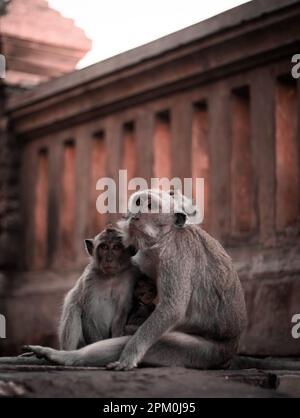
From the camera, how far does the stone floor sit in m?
4.35

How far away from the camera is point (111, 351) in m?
5.09

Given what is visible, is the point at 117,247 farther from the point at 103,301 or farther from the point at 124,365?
the point at 124,365

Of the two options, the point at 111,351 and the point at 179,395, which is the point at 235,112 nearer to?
the point at 111,351

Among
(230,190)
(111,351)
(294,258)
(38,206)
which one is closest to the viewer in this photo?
(111,351)

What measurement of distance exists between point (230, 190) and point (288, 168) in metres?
0.62

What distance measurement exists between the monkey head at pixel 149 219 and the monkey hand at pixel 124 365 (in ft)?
2.01

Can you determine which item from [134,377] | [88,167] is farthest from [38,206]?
[134,377]

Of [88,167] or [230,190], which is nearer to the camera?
[230,190]

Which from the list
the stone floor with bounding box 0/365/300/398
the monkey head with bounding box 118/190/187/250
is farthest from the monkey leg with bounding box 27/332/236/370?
the monkey head with bounding box 118/190/187/250

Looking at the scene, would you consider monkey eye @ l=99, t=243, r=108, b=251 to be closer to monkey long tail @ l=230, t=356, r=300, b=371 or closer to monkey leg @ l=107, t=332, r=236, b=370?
monkey leg @ l=107, t=332, r=236, b=370

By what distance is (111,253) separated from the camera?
17.7 feet

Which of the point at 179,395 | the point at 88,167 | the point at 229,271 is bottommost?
the point at 179,395

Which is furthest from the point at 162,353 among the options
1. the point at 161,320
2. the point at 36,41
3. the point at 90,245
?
the point at 36,41

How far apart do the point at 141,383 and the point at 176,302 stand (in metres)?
0.62
